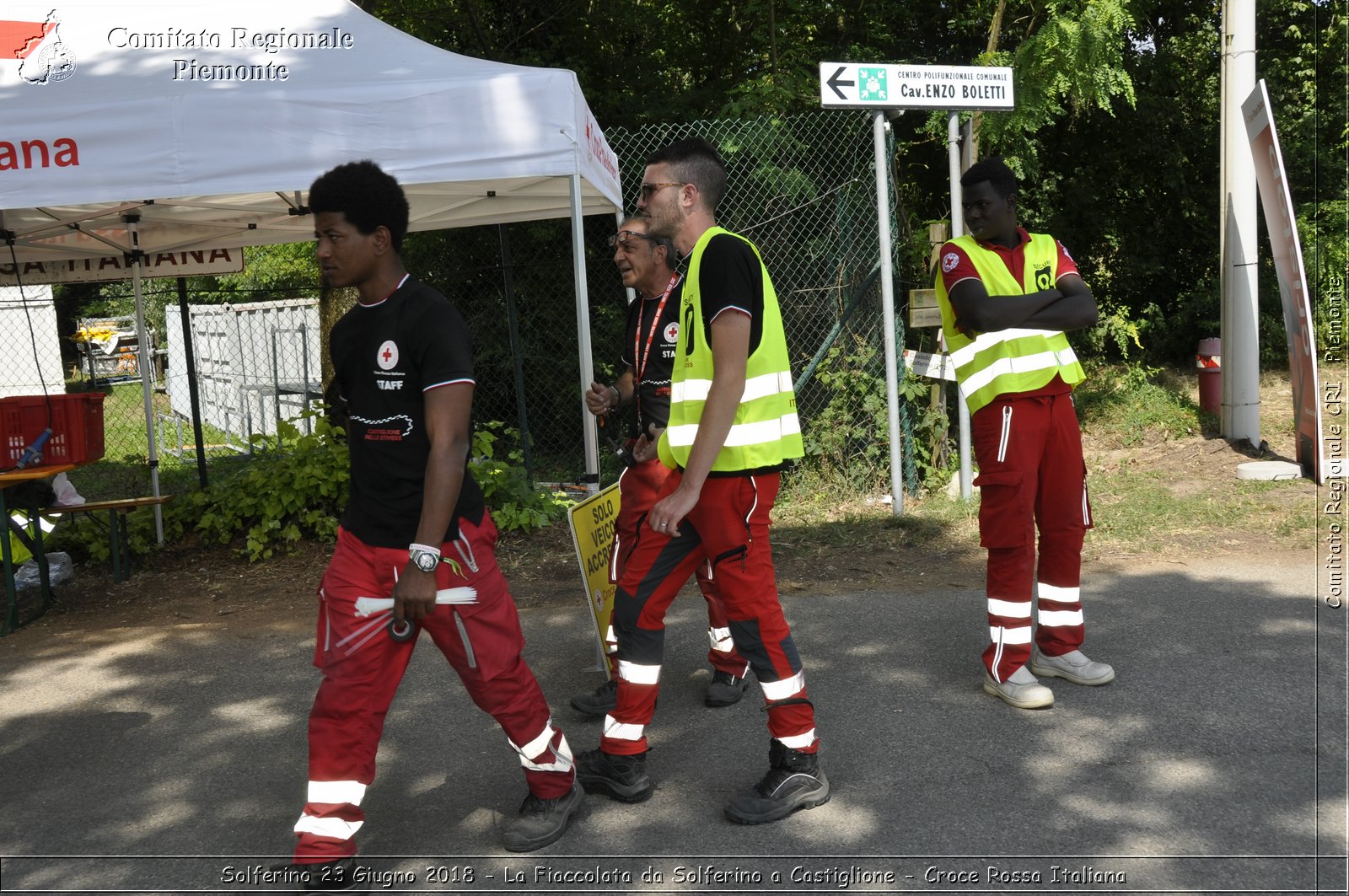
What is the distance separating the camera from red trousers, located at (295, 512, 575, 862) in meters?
3.19

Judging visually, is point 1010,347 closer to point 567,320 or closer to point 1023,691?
point 1023,691

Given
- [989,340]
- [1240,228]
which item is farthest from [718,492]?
[1240,228]

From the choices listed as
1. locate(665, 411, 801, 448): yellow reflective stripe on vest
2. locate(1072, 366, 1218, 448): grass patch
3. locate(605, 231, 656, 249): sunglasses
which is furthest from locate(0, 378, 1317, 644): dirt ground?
locate(665, 411, 801, 448): yellow reflective stripe on vest

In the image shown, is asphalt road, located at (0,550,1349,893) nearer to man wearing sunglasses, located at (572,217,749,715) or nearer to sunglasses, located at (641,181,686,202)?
man wearing sunglasses, located at (572,217,749,715)

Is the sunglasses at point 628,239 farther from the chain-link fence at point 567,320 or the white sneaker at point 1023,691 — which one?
the chain-link fence at point 567,320

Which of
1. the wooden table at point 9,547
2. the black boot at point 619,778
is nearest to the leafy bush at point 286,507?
the wooden table at point 9,547

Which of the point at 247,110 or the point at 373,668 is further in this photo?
the point at 247,110

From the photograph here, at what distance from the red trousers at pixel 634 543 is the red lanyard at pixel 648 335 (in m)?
0.38

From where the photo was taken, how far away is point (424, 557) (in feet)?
10.3

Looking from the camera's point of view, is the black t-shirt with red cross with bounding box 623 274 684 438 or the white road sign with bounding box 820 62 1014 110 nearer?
the black t-shirt with red cross with bounding box 623 274 684 438

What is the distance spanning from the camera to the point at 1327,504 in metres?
7.17

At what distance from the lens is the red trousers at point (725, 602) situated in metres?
3.56

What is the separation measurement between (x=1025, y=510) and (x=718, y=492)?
1464 millimetres

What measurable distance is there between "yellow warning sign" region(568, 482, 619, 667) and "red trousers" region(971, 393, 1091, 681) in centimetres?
153
